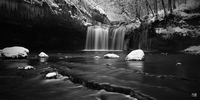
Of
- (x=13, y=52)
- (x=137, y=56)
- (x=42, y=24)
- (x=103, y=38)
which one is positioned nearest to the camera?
(x=137, y=56)

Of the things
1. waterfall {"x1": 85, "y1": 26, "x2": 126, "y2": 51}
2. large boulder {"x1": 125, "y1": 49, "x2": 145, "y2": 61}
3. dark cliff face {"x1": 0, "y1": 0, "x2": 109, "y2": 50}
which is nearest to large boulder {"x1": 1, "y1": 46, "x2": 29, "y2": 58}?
dark cliff face {"x1": 0, "y1": 0, "x2": 109, "y2": 50}

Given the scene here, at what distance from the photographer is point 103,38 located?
25547 millimetres

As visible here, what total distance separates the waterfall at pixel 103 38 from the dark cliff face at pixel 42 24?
54.3 inches

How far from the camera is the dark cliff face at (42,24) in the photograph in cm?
1714

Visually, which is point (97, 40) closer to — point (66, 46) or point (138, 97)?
point (66, 46)

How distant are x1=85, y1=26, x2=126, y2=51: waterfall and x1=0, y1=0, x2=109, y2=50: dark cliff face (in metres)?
1.38

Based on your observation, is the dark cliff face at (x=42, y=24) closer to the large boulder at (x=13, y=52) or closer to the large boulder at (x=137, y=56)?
the large boulder at (x=13, y=52)

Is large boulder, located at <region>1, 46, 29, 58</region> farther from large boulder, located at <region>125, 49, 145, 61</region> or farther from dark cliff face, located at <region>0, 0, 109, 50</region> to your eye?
large boulder, located at <region>125, 49, 145, 61</region>

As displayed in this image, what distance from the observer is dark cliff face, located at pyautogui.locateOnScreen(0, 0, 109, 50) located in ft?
56.2

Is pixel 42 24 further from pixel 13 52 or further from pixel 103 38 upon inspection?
pixel 103 38

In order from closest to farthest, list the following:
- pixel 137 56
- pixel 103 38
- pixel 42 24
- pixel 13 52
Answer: pixel 137 56
pixel 13 52
pixel 42 24
pixel 103 38

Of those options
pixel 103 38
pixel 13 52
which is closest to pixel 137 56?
pixel 13 52

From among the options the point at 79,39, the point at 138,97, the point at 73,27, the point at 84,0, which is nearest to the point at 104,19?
the point at 84,0

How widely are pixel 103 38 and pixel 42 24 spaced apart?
1089cm
